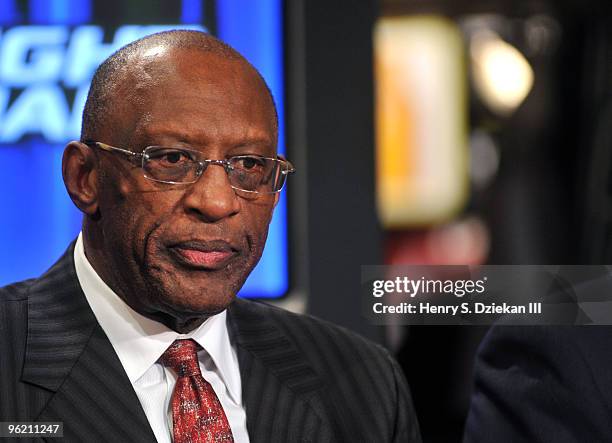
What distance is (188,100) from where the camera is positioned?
1701mm

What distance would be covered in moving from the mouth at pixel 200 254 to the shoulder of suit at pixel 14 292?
A: 0.36 metres

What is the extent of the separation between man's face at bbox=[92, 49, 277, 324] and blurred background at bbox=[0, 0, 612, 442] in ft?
2.78

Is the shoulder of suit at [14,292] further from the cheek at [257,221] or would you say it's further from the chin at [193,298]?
the cheek at [257,221]

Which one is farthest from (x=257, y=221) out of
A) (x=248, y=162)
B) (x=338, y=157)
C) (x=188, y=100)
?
(x=338, y=157)

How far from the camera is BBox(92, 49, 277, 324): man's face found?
1694mm

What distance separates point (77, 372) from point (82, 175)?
339 millimetres

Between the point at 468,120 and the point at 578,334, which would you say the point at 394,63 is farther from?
the point at 578,334

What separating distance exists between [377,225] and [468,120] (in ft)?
10.1

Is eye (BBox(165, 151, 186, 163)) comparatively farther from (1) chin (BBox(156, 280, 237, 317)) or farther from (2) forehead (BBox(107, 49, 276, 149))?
(1) chin (BBox(156, 280, 237, 317))

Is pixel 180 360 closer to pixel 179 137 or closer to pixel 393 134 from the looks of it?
pixel 179 137

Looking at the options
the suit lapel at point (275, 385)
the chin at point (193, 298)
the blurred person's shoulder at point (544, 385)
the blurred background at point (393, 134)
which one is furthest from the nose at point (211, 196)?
the blurred background at point (393, 134)

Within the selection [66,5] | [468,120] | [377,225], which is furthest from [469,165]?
[66,5]

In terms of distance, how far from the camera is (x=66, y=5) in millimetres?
2555

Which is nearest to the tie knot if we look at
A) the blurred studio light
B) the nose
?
the nose
